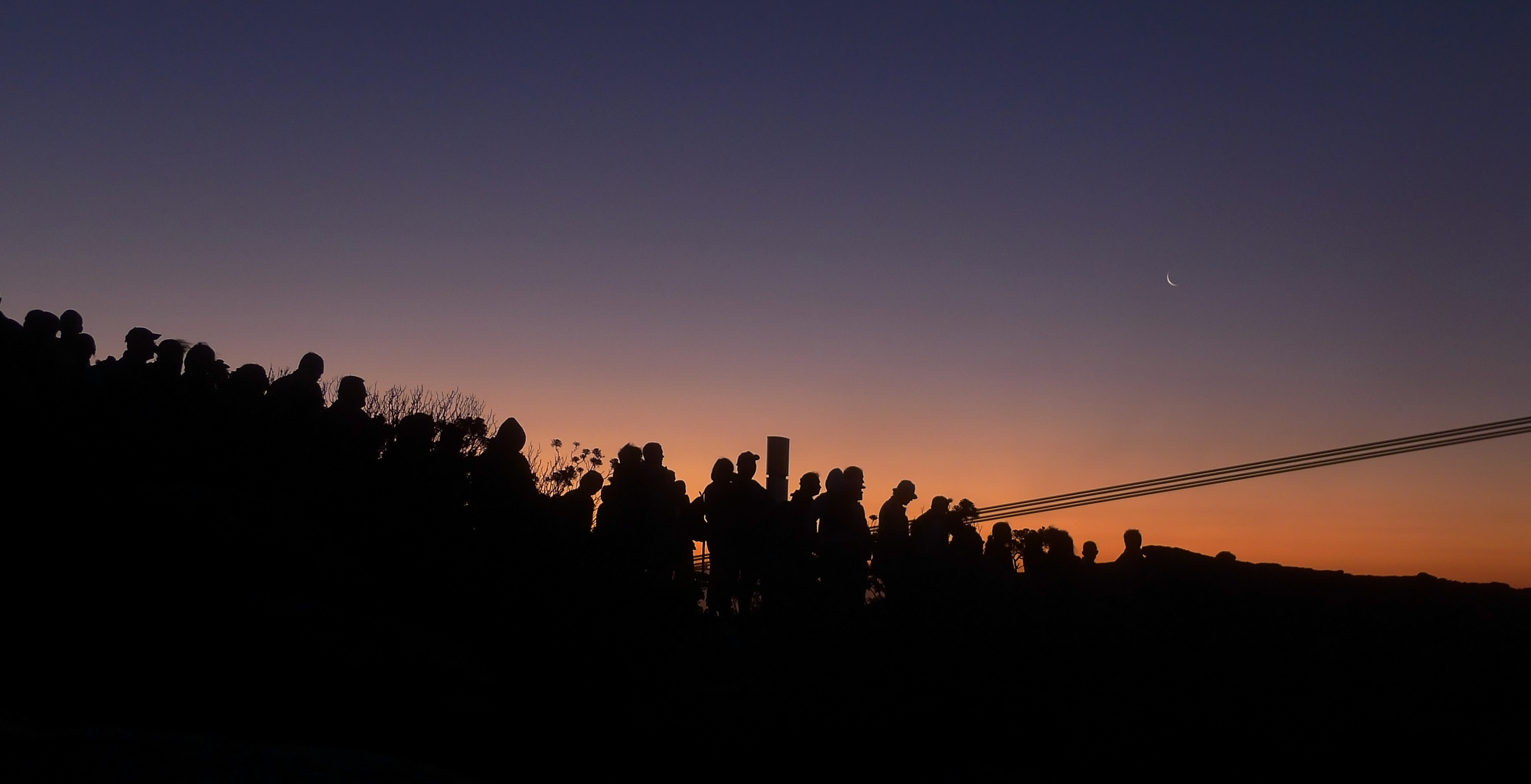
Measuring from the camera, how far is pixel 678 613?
903 centimetres

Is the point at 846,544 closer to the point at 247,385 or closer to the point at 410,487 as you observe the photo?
the point at 410,487

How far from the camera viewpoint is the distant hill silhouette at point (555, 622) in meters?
5.37

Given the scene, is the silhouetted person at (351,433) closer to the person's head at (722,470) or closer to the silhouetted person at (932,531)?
the person's head at (722,470)

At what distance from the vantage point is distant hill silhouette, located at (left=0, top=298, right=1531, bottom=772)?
17.6 feet

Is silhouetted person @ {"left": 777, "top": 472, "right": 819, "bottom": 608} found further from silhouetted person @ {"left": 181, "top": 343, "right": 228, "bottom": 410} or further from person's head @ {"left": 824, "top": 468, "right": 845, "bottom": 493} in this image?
silhouetted person @ {"left": 181, "top": 343, "right": 228, "bottom": 410}

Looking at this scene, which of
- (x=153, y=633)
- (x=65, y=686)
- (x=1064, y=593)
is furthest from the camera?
(x=1064, y=593)

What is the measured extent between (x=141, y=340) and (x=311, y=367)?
154 cm

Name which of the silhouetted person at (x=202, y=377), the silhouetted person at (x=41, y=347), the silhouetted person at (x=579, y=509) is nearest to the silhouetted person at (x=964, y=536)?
the silhouetted person at (x=579, y=509)

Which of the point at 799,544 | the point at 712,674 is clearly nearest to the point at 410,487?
the point at 712,674

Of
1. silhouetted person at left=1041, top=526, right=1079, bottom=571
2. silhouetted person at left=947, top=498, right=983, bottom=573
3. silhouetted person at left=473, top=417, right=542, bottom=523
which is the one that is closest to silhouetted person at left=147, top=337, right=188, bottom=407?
silhouetted person at left=473, top=417, right=542, bottom=523

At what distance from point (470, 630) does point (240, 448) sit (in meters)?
2.23

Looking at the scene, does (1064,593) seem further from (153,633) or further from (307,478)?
(153,633)

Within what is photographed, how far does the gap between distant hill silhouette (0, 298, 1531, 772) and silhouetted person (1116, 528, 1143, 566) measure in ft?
5.21

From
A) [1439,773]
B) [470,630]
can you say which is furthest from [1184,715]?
[470,630]
